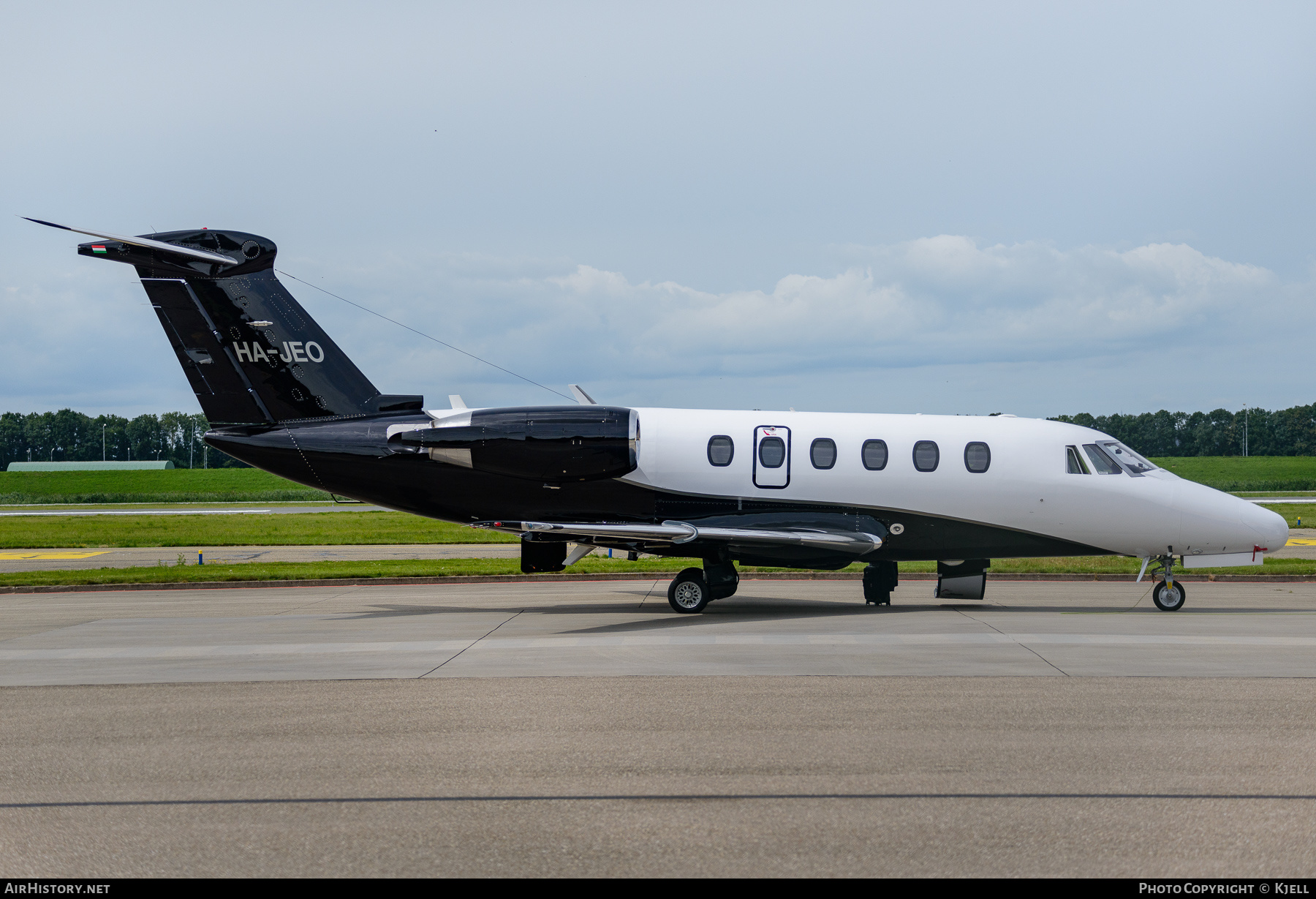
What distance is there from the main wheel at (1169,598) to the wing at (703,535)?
4666 mm

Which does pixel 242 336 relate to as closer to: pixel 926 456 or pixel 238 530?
pixel 926 456

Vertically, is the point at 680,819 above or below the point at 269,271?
below

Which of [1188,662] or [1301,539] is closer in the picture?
[1188,662]

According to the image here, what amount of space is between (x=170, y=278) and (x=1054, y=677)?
1522 centimetres

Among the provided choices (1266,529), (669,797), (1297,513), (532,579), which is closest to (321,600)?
(532,579)

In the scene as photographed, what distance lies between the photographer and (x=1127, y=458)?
17891 millimetres

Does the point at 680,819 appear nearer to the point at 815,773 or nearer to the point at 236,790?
the point at 815,773

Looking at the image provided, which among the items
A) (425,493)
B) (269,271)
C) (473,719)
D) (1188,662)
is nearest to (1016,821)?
(473,719)

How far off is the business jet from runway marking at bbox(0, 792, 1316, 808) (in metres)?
10.2

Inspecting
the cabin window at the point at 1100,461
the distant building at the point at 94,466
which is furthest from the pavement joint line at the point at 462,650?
the distant building at the point at 94,466

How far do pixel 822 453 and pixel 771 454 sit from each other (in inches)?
34.1

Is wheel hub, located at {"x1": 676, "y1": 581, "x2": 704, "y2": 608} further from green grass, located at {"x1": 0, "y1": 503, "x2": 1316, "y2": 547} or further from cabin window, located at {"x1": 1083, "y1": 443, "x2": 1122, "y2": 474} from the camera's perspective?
green grass, located at {"x1": 0, "y1": 503, "x2": 1316, "y2": 547}

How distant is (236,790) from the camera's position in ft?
22.9

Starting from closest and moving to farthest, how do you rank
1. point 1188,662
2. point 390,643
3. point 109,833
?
point 109,833
point 1188,662
point 390,643
